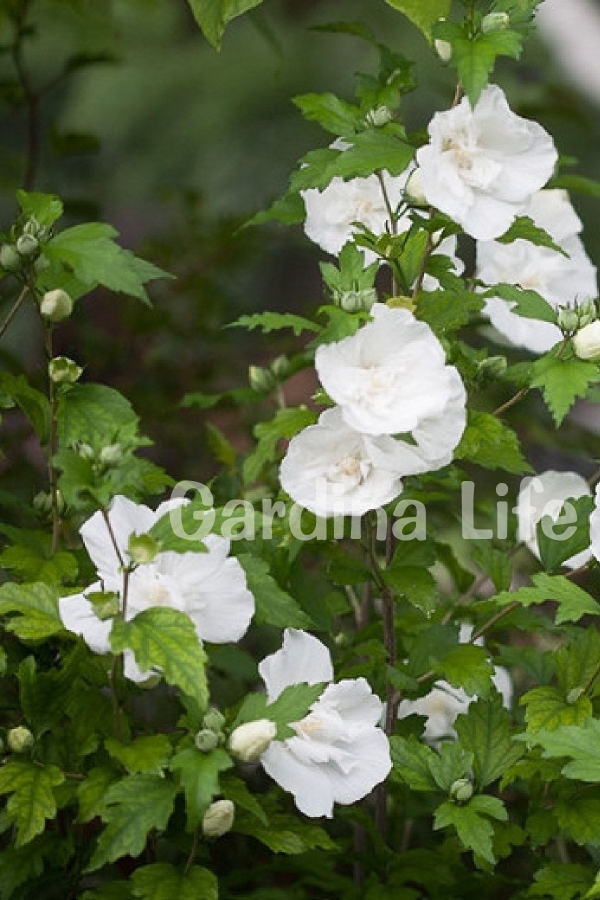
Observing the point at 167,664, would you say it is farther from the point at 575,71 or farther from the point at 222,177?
the point at 575,71

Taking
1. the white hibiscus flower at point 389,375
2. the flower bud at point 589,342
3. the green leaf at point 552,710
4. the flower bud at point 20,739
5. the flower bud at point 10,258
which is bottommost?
the green leaf at point 552,710

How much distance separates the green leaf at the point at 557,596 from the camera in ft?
4.40

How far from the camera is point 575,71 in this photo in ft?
13.9

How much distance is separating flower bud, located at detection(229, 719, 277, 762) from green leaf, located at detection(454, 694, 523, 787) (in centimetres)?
26

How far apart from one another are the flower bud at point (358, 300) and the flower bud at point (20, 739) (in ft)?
1.59

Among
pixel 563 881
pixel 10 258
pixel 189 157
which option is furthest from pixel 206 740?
pixel 189 157

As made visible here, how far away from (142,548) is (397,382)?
0.28m

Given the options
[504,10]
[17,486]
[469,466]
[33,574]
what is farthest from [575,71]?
[33,574]

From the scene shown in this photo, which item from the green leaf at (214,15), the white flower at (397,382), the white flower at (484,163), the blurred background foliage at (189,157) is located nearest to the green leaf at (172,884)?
the white flower at (397,382)

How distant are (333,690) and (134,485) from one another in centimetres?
27

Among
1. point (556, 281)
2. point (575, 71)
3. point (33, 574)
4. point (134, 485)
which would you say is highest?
point (134, 485)

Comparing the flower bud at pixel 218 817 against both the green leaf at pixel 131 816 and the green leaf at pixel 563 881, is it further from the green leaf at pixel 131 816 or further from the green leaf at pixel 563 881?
the green leaf at pixel 563 881

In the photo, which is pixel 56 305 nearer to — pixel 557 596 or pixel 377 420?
pixel 377 420

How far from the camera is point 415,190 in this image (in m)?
1.45
